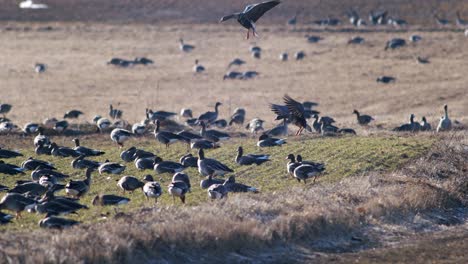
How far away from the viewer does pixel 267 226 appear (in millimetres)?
14492

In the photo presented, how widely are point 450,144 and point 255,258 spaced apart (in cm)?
948

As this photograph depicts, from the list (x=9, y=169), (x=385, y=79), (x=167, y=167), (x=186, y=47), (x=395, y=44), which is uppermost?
(x=395, y=44)

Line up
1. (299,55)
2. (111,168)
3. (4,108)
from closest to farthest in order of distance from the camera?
(111,168) < (4,108) < (299,55)

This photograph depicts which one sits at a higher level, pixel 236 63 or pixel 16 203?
pixel 236 63

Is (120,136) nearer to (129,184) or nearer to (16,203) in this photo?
(129,184)

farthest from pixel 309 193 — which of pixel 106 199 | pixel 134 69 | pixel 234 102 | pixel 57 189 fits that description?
pixel 134 69

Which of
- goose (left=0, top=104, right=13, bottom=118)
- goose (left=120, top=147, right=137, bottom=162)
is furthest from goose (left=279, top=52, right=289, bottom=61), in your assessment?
goose (left=120, top=147, right=137, bottom=162)

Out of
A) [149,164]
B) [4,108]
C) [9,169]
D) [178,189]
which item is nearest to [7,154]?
[9,169]

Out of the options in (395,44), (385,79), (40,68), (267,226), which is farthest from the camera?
(395,44)

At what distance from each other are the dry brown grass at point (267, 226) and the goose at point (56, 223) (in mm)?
424

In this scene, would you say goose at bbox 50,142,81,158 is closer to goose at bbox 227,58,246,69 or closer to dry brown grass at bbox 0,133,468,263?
dry brown grass at bbox 0,133,468,263

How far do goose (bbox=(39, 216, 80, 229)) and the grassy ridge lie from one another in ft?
4.97

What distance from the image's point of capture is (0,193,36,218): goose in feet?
49.4

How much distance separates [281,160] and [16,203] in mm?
8127
